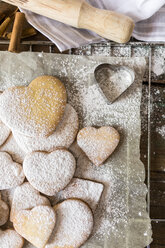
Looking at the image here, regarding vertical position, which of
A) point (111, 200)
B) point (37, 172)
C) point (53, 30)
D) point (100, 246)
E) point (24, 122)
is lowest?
point (100, 246)

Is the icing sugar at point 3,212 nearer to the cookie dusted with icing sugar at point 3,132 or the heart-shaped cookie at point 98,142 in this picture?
the cookie dusted with icing sugar at point 3,132

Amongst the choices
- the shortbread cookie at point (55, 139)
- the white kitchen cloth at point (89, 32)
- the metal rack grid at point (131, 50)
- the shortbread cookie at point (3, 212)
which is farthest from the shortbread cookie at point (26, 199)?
the white kitchen cloth at point (89, 32)

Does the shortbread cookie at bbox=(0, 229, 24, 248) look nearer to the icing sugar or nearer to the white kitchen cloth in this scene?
the icing sugar

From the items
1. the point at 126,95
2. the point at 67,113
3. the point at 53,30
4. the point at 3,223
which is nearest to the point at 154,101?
the point at 126,95

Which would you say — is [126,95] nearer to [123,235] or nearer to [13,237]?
[123,235]

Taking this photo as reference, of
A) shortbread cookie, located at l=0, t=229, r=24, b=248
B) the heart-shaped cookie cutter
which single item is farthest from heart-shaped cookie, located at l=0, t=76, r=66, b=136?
shortbread cookie, located at l=0, t=229, r=24, b=248

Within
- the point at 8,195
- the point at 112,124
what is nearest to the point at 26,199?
the point at 8,195
